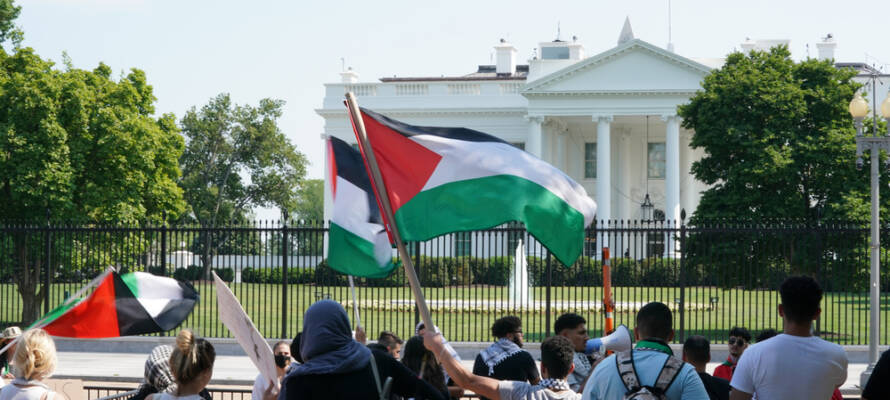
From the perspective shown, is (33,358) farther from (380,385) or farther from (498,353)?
(498,353)

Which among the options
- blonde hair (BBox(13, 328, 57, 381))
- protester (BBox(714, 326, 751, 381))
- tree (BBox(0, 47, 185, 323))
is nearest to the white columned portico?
tree (BBox(0, 47, 185, 323))

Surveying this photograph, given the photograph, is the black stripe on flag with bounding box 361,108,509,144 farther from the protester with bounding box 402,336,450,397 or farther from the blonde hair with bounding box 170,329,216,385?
the blonde hair with bounding box 170,329,216,385

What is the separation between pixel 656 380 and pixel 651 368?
57mm

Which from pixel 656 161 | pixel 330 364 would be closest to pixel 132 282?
pixel 330 364

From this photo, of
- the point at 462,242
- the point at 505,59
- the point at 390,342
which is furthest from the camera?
the point at 505,59

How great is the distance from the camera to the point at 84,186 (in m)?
26.2

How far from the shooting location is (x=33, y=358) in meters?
4.93

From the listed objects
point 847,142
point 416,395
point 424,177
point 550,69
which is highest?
point 550,69

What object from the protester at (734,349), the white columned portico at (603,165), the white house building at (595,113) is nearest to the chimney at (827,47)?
the white house building at (595,113)

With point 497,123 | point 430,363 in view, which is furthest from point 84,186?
point 497,123

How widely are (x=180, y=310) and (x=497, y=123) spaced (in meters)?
52.0

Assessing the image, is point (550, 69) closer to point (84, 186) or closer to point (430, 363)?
point (84, 186)

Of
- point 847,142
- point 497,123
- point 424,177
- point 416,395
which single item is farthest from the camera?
point 497,123

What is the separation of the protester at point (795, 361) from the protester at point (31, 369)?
325 centimetres
